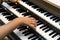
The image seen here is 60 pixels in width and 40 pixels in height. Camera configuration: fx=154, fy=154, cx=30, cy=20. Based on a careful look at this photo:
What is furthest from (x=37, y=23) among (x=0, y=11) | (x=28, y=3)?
(x=0, y=11)

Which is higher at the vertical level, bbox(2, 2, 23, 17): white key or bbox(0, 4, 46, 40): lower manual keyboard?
bbox(2, 2, 23, 17): white key

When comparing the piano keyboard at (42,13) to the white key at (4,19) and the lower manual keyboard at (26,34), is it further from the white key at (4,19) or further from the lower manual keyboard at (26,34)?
the white key at (4,19)

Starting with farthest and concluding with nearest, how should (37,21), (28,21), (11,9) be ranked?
(11,9), (37,21), (28,21)

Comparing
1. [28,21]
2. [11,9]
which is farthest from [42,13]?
[11,9]

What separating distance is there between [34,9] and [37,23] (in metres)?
0.24

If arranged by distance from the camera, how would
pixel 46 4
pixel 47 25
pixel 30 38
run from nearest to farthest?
pixel 30 38 < pixel 47 25 < pixel 46 4

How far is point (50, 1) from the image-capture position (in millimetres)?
1757

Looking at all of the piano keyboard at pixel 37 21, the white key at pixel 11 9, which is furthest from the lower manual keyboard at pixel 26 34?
the white key at pixel 11 9

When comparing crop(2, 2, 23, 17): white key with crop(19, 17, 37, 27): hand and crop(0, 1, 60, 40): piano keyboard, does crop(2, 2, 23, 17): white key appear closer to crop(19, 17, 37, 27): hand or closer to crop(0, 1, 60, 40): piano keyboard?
crop(0, 1, 60, 40): piano keyboard

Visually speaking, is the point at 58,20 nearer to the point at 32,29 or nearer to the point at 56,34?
Answer: the point at 56,34

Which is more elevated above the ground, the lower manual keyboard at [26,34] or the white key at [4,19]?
the white key at [4,19]

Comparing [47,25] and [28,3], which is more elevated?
[28,3]

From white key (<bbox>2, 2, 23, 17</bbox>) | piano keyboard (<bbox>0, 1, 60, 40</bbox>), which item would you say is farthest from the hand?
white key (<bbox>2, 2, 23, 17</bbox>)

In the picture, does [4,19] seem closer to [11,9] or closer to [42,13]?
[11,9]
